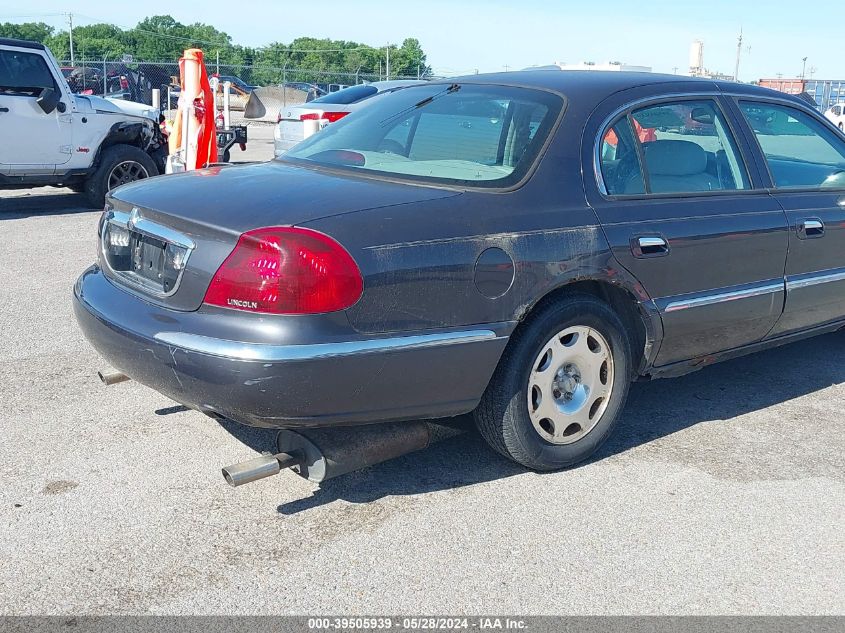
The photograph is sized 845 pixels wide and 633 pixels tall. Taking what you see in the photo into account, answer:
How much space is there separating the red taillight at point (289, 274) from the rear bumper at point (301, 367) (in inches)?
2.6

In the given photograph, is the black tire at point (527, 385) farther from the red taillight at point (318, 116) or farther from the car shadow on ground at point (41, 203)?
the red taillight at point (318, 116)

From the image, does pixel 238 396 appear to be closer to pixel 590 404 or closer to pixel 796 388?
pixel 590 404

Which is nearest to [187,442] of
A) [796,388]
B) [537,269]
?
[537,269]

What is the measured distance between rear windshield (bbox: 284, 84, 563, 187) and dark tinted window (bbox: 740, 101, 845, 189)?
53.0 inches

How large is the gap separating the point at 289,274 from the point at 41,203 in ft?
32.0

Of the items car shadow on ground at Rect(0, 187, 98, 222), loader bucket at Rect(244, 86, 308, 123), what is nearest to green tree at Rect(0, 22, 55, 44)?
loader bucket at Rect(244, 86, 308, 123)

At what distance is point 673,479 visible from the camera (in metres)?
3.79

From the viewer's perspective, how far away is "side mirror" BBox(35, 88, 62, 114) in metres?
10.3

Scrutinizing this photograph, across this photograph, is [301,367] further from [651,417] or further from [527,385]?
[651,417]

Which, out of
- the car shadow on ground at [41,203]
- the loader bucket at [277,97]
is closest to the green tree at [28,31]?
the loader bucket at [277,97]

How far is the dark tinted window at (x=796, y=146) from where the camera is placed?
15.1ft

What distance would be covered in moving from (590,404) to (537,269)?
71 cm

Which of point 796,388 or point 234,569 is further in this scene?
point 796,388

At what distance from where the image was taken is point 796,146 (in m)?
4.90
